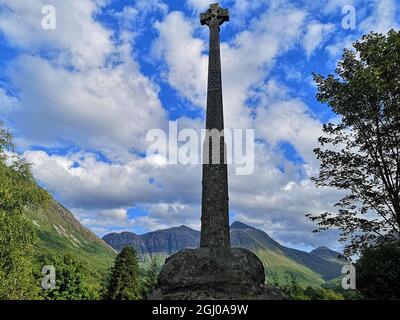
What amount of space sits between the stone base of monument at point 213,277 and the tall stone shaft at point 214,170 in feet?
7.23

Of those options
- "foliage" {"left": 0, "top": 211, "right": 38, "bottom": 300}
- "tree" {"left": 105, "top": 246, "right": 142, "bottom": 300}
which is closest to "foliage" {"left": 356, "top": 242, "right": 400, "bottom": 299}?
"foliage" {"left": 0, "top": 211, "right": 38, "bottom": 300}

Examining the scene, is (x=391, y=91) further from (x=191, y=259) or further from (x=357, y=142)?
(x=191, y=259)

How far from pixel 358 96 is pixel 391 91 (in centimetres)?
176

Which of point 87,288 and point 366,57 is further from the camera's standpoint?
point 87,288

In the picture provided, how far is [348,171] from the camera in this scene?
2103 cm

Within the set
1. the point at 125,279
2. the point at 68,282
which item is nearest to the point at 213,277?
the point at 125,279

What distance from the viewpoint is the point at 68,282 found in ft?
173

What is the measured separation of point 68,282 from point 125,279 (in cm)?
865

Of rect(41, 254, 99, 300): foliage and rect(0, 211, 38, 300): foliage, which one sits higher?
rect(0, 211, 38, 300): foliage

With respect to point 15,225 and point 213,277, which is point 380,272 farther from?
point 15,225

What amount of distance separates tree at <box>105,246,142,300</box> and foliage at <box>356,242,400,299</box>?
41064mm

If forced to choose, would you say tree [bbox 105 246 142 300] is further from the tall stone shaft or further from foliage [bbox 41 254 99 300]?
the tall stone shaft

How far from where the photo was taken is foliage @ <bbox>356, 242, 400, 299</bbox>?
17.4 meters
